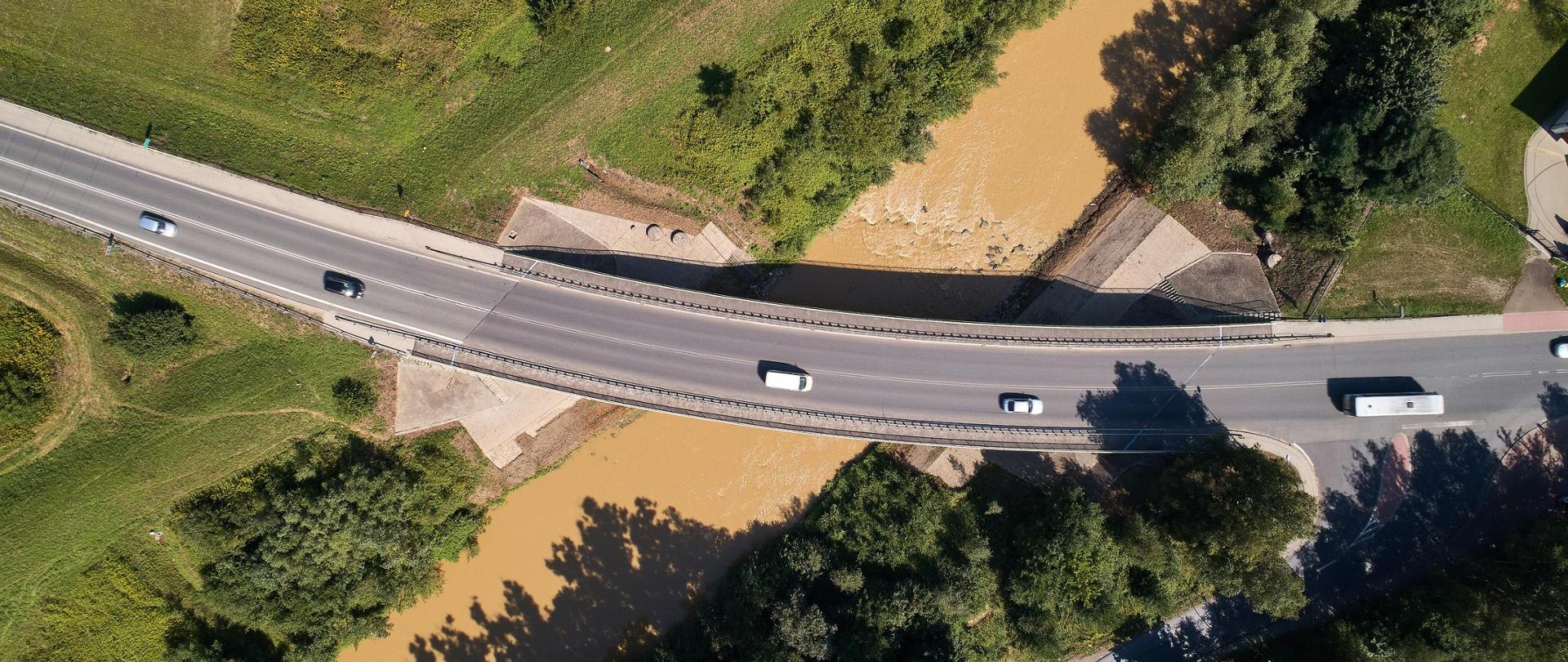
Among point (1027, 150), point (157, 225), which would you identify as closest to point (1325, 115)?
point (1027, 150)

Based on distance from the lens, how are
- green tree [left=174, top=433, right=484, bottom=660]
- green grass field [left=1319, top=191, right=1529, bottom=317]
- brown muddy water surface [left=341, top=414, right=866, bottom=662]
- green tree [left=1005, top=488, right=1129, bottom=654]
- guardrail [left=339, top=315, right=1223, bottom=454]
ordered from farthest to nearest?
brown muddy water surface [left=341, top=414, right=866, bottom=662] < green grass field [left=1319, top=191, right=1529, bottom=317] < green tree [left=174, top=433, right=484, bottom=660] < guardrail [left=339, top=315, right=1223, bottom=454] < green tree [left=1005, top=488, right=1129, bottom=654]

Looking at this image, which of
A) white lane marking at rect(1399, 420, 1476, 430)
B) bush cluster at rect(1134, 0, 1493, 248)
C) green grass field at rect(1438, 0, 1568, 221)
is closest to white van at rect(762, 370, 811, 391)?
bush cluster at rect(1134, 0, 1493, 248)

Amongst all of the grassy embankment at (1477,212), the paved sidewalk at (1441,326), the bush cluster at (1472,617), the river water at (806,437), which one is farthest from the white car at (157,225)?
the bush cluster at (1472,617)

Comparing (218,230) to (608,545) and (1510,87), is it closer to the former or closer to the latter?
(608,545)

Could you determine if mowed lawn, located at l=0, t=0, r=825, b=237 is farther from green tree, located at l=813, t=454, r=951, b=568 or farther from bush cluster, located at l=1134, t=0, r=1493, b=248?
green tree, located at l=813, t=454, r=951, b=568

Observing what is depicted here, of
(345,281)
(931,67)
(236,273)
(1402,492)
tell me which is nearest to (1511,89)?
(1402,492)

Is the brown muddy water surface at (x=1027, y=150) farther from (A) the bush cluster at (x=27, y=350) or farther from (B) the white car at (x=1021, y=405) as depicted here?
(A) the bush cluster at (x=27, y=350)

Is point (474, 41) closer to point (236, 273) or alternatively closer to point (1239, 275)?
point (236, 273)
